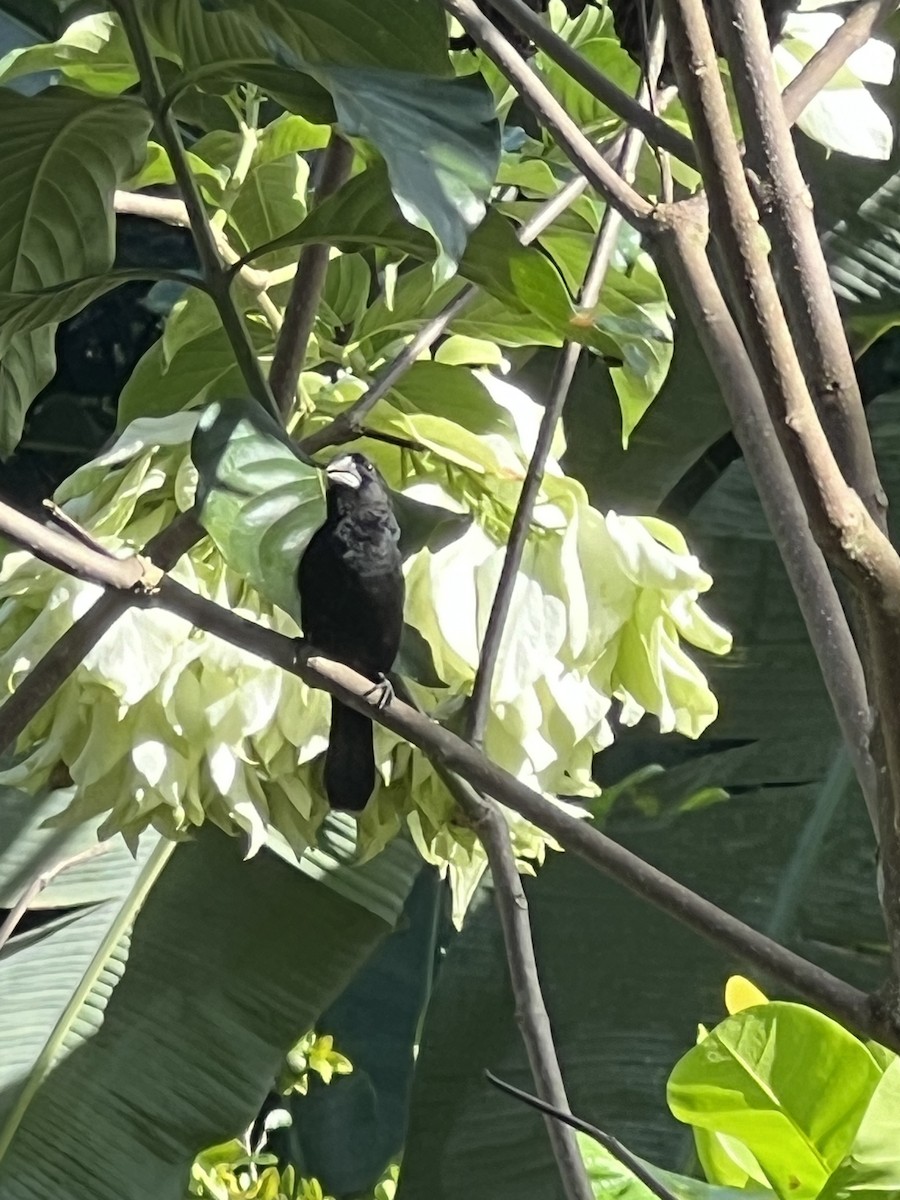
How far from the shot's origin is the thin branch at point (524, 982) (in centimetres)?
38

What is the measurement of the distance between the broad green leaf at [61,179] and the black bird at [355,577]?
0.13m

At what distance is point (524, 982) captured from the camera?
40 cm

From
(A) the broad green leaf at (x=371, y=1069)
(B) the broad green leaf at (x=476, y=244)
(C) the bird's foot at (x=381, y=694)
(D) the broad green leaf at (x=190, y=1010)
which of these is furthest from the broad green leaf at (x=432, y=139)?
(A) the broad green leaf at (x=371, y=1069)

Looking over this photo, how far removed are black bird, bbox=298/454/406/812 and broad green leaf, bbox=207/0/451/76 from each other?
0.15 m

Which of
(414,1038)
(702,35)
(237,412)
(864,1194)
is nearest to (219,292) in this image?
(237,412)

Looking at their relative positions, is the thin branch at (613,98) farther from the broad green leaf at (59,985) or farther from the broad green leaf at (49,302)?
the broad green leaf at (59,985)

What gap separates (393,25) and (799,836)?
2.33 feet

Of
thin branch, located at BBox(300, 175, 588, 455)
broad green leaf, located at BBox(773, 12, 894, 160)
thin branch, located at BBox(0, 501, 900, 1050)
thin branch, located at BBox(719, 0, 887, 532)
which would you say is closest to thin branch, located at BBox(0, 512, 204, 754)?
thin branch, located at BBox(0, 501, 900, 1050)

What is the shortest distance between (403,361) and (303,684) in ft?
0.42

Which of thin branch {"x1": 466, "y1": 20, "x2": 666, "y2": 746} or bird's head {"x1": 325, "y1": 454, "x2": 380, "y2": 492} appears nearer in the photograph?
thin branch {"x1": 466, "y1": 20, "x2": 666, "y2": 746}

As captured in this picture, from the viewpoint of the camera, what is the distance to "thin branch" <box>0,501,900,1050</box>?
0.31 metres

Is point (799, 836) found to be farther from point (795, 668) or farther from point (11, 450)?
point (11, 450)

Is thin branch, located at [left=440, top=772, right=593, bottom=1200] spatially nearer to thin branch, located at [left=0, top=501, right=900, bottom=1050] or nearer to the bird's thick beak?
thin branch, located at [left=0, top=501, right=900, bottom=1050]

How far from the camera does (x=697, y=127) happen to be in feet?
0.86
